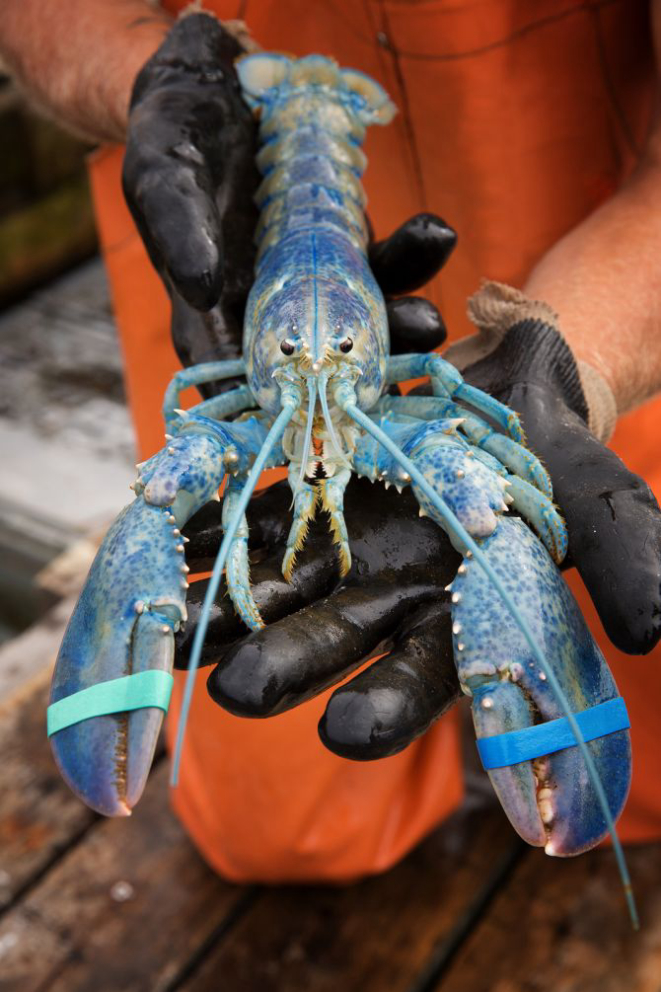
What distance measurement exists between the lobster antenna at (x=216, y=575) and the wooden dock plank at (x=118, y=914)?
1.20 meters

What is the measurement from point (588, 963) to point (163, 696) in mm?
1625

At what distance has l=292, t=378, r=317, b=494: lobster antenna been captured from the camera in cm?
167

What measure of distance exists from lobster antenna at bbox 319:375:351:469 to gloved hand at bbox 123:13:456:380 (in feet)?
Answer: 0.80

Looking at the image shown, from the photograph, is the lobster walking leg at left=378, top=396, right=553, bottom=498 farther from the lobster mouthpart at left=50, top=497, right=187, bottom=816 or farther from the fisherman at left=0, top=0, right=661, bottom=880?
the lobster mouthpart at left=50, top=497, right=187, bottom=816

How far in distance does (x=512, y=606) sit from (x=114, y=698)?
553 millimetres

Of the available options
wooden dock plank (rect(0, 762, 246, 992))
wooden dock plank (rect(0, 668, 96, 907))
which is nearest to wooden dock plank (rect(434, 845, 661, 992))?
wooden dock plank (rect(0, 762, 246, 992))

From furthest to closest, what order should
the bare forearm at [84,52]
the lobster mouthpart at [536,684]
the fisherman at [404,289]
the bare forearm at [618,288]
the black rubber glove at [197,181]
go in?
the bare forearm at [84,52], the bare forearm at [618,288], the black rubber glove at [197,181], the fisherman at [404,289], the lobster mouthpart at [536,684]

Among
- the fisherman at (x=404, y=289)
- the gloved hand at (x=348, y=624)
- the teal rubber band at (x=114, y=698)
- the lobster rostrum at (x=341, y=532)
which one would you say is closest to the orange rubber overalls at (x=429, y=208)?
the fisherman at (x=404, y=289)

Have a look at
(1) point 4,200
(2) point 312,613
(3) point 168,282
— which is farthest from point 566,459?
(1) point 4,200

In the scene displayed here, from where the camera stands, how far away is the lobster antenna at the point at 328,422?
5.56 ft

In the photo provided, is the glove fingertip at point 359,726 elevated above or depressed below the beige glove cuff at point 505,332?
below

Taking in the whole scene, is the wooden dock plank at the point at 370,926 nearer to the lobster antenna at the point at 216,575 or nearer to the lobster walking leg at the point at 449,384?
the lobster antenna at the point at 216,575

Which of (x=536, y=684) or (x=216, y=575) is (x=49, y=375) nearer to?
(x=216, y=575)

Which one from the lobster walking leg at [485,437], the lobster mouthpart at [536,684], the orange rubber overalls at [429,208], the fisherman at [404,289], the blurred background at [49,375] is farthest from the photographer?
the blurred background at [49,375]
